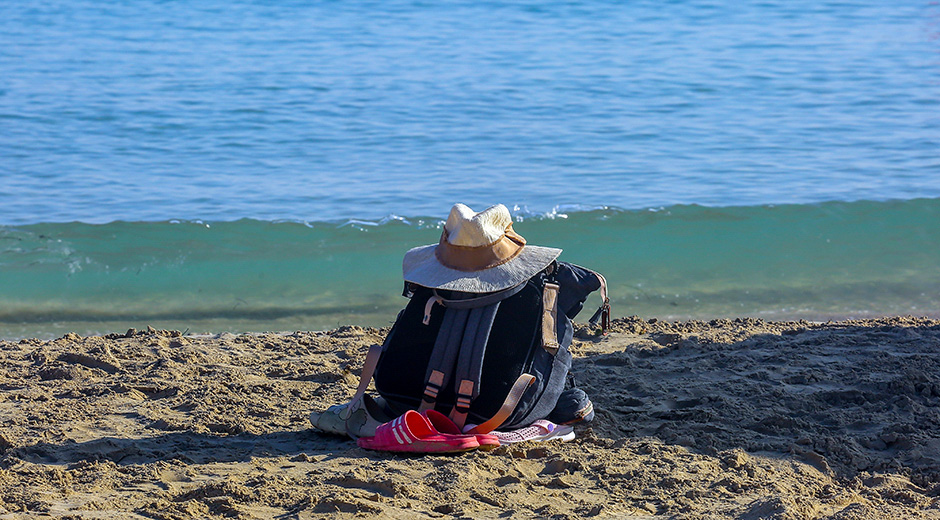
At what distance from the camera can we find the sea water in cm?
665

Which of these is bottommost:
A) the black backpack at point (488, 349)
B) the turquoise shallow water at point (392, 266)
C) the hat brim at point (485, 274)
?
the turquoise shallow water at point (392, 266)

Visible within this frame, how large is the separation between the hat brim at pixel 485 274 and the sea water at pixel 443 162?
8.83 ft

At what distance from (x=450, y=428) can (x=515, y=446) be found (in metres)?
0.24

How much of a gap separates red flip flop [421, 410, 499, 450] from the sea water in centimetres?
271

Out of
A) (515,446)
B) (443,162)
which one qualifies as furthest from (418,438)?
(443,162)

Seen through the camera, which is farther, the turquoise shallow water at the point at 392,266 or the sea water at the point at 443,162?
the sea water at the point at 443,162

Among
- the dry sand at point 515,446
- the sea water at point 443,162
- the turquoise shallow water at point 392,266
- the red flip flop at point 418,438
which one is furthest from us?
the sea water at point 443,162

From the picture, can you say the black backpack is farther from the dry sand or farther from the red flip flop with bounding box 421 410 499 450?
the dry sand

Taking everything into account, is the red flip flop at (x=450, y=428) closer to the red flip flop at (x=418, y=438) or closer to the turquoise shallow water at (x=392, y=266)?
the red flip flop at (x=418, y=438)

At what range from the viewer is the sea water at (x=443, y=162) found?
6.65m

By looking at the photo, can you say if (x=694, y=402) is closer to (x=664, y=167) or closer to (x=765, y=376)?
(x=765, y=376)

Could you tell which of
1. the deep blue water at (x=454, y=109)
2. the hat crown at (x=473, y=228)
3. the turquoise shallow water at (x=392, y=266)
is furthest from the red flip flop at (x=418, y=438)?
the deep blue water at (x=454, y=109)

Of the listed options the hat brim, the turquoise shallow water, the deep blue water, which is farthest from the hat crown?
the deep blue water

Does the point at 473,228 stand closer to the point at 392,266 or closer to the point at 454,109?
the point at 392,266
